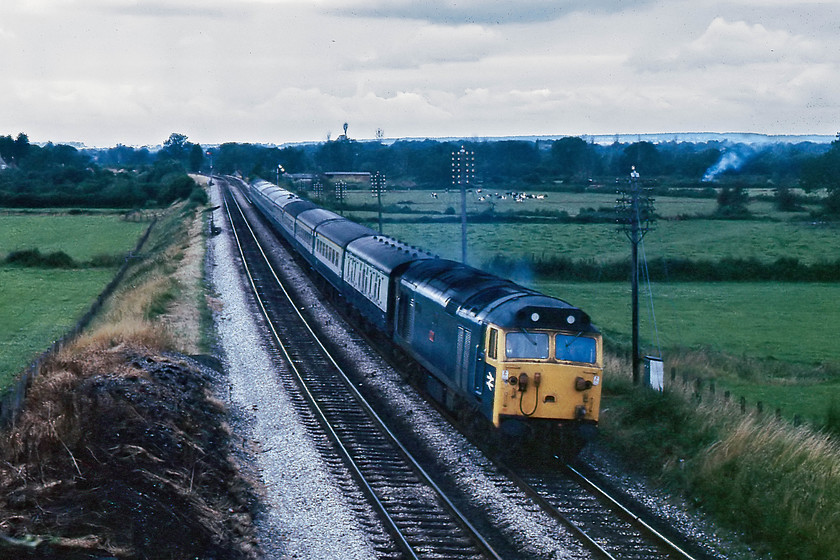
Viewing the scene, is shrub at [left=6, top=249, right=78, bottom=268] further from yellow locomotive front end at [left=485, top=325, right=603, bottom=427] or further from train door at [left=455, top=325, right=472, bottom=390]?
yellow locomotive front end at [left=485, top=325, right=603, bottom=427]

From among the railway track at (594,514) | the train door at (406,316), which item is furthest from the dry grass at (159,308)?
the railway track at (594,514)

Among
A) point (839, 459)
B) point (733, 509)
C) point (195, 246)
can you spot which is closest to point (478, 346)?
point (733, 509)

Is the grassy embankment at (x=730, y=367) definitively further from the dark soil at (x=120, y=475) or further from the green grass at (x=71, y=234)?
the green grass at (x=71, y=234)

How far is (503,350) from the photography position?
50.9 feet

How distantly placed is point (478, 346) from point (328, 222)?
2500cm

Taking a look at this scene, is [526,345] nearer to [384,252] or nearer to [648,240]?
[384,252]

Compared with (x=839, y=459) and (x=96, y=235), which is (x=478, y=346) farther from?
(x=96, y=235)

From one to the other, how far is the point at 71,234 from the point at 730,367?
67418 millimetres

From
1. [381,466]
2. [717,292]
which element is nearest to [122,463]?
[381,466]

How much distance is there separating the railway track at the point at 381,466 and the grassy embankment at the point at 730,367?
4.15 m

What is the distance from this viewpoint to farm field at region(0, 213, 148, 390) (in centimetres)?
3307

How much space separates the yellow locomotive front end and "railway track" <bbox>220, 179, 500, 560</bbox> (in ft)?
6.85

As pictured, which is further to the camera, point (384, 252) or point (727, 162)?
point (727, 162)

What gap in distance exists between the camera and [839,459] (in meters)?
15.4
